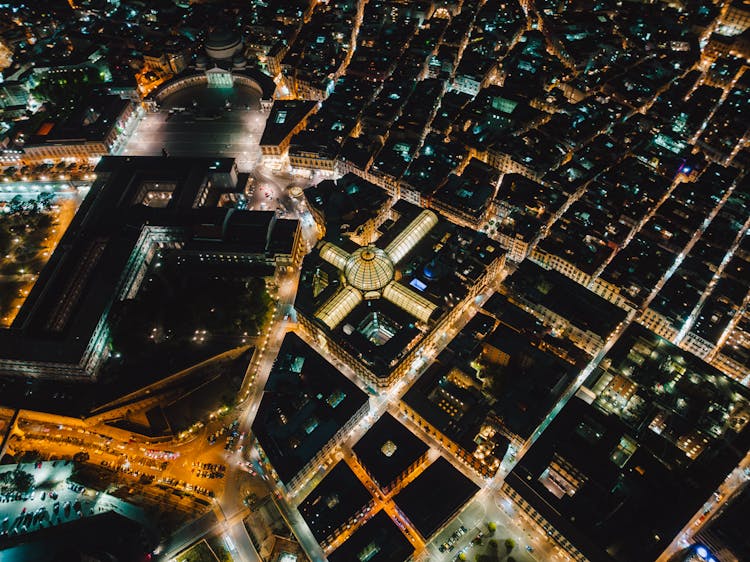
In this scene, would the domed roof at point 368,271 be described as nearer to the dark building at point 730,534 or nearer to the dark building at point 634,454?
the dark building at point 634,454

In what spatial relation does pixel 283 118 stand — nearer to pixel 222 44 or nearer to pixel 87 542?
pixel 222 44

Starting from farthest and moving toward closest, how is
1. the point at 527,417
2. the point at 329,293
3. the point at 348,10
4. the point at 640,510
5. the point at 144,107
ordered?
1. the point at 348,10
2. the point at 144,107
3. the point at 329,293
4. the point at 527,417
5. the point at 640,510

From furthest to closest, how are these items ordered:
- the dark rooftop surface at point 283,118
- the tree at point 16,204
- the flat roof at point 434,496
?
the dark rooftop surface at point 283,118, the tree at point 16,204, the flat roof at point 434,496

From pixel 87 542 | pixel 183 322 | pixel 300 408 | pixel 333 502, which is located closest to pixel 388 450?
pixel 333 502

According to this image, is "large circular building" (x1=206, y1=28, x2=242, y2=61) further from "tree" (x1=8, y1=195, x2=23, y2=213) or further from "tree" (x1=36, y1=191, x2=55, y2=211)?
"tree" (x1=8, y1=195, x2=23, y2=213)

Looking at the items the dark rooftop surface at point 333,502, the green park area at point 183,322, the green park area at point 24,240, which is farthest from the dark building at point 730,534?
the green park area at point 24,240

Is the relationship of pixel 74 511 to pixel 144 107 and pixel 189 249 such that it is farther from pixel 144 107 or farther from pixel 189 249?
pixel 144 107

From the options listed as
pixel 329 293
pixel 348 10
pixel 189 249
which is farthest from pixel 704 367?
pixel 348 10
